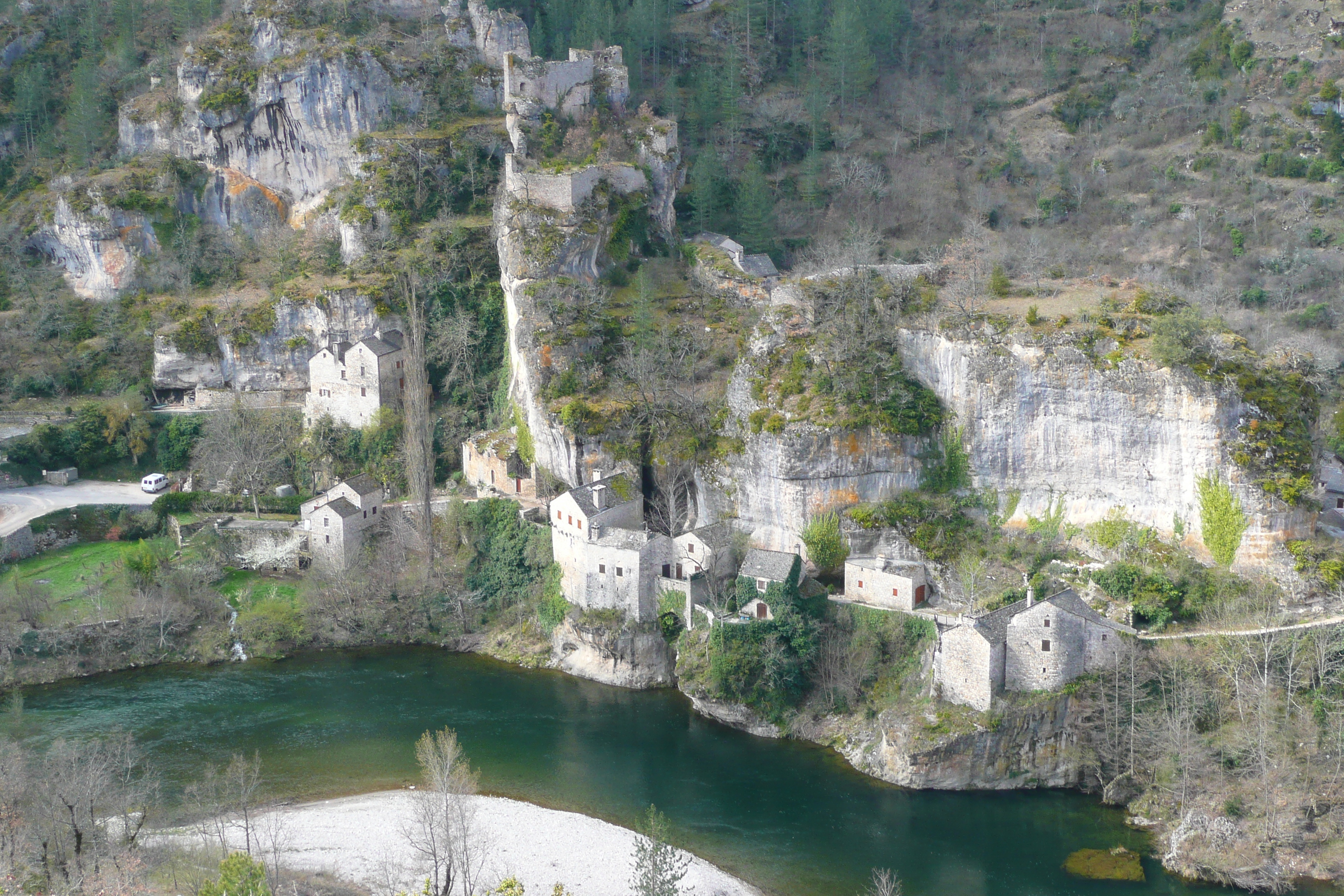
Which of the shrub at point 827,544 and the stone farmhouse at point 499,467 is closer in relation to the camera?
the shrub at point 827,544

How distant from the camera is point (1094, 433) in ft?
149

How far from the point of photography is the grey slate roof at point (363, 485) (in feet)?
177

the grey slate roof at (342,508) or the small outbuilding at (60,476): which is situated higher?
the small outbuilding at (60,476)

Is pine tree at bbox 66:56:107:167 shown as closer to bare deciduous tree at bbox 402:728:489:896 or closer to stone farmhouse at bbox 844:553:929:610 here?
bare deciduous tree at bbox 402:728:489:896

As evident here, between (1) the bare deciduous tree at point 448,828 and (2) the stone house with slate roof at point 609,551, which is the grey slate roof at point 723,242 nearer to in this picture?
(2) the stone house with slate roof at point 609,551

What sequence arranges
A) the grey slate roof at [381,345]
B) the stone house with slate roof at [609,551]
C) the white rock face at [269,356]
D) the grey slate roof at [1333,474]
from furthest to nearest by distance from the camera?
the white rock face at [269,356], the grey slate roof at [381,345], the grey slate roof at [1333,474], the stone house with slate roof at [609,551]

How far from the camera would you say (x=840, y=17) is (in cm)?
6994

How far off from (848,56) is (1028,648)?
37.7m

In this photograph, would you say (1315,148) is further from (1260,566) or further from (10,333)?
(10,333)

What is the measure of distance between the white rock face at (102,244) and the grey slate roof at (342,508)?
1766cm

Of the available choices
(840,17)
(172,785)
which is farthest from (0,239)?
(840,17)

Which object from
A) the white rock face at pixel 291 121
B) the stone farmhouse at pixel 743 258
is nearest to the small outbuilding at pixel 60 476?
the white rock face at pixel 291 121

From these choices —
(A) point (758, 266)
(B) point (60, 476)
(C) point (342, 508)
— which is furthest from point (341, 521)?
(A) point (758, 266)

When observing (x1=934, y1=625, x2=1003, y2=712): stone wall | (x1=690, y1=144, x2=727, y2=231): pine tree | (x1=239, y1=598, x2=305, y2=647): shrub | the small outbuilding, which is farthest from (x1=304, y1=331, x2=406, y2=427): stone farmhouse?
(x1=934, y1=625, x2=1003, y2=712): stone wall
